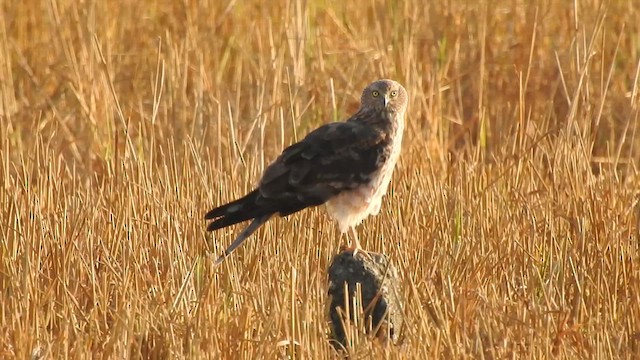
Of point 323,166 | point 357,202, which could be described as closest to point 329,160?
point 323,166

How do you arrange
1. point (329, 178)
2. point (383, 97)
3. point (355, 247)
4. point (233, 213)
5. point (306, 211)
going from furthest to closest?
1. point (306, 211)
2. point (383, 97)
3. point (329, 178)
4. point (355, 247)
5. point (233, 213)

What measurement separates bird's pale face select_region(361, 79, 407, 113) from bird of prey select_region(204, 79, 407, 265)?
0.12m

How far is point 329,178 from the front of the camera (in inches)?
192

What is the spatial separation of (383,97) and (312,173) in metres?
0.65

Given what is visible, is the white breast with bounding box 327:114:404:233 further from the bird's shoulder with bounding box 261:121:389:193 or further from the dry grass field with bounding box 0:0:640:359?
the dry grass field with bounding box 0:0:640:359

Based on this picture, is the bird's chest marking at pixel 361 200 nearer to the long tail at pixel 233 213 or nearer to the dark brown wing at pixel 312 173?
the dark brown wing at pixel 312 173

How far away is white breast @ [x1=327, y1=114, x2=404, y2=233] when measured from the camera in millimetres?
4902

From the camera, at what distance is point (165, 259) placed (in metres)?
5.05

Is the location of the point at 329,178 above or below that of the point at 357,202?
above

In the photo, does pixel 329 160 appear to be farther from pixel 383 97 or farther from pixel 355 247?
pixel 383 97

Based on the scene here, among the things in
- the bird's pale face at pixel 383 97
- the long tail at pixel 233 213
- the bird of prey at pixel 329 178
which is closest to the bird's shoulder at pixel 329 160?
the bird of prey at pixel 329 178

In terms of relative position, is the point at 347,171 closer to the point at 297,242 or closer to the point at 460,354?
the point at 297,242

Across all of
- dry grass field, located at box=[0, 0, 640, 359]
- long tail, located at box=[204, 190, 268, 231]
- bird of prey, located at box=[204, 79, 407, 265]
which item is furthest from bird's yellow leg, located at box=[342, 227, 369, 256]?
long tail, located at box=[204, 190, 268, 231]

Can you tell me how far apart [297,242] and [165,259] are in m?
0.52
